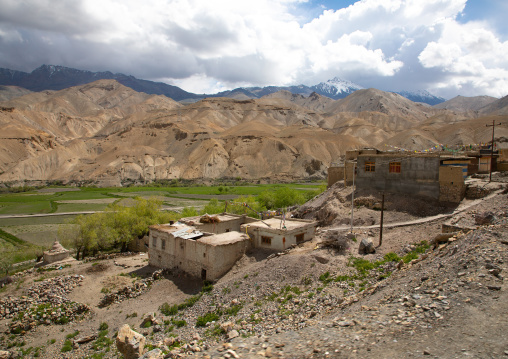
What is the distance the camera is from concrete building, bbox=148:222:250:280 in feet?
55.3

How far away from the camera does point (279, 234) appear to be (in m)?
17.9

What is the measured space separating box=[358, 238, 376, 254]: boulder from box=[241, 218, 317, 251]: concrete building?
377 cm

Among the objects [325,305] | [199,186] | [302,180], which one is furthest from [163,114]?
[325,305]

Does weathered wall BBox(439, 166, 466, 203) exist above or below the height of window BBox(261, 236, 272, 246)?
above

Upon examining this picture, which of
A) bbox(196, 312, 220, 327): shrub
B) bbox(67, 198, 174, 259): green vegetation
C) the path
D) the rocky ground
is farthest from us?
bbox(67, 198, 174, 259): green vegetation

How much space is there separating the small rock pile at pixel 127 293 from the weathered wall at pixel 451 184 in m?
16.3

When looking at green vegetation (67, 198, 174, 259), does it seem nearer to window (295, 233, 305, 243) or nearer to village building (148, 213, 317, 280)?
village building (148, 213, 317, 280)

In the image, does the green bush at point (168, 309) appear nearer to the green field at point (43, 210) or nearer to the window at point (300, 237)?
the window at point (300, 237)

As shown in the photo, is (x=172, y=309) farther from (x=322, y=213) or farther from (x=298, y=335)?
(x=322, y=213)

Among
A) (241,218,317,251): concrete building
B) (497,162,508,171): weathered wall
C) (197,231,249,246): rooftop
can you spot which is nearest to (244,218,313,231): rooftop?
(241,218,317,251): concrete building

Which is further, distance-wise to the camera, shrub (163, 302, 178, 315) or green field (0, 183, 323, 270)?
green field (0, 183, 323, 270)

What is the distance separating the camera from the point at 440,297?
7.41 meters

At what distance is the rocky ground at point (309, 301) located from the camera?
6.69 meters

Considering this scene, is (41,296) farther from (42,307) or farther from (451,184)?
(451,184)
